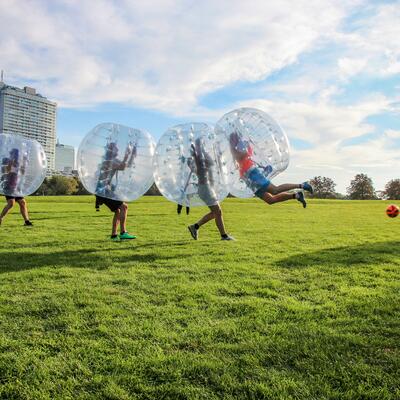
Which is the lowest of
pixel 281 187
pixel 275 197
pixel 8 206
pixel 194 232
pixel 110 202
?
pixel 194 232

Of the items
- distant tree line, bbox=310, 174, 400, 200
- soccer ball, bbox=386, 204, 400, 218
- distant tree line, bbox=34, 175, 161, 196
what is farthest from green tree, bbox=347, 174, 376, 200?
soccer ball, bbox=386, 204, 400, 218

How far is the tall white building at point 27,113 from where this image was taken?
104062 millimetres

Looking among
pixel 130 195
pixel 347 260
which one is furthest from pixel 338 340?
pixel 130 195

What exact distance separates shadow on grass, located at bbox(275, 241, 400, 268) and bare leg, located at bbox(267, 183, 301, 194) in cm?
149

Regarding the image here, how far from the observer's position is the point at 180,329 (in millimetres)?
4102

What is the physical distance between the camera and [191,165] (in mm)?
8477

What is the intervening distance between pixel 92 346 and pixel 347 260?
547cm

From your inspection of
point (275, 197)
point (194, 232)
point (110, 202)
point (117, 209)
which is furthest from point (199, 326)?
point (117, 209)

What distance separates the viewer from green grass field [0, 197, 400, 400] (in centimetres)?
307

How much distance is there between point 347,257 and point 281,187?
204 cm

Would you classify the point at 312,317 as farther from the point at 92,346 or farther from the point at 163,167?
the point at 163,167

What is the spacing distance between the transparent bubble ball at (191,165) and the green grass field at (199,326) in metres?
1.36

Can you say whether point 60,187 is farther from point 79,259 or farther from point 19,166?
point 79,259

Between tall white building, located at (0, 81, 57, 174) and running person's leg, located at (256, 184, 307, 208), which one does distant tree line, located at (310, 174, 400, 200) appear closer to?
tall white building, located at (0, 81, 57, 174)
